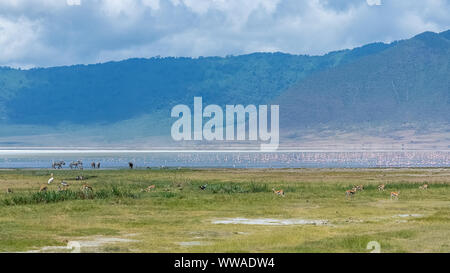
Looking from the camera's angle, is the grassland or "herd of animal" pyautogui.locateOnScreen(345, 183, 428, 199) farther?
"herd of animal" pyautogui.locateOnScreen(345, 183, 428, 199)

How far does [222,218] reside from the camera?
28969mm

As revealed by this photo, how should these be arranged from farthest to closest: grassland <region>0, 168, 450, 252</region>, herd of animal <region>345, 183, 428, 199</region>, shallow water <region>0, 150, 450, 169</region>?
shallow water <region>0, 150, 450, 169</region>, herd of animal <region>345, 183, 428, 199</region>, grassland <region>0, 168, 450, 252</region>

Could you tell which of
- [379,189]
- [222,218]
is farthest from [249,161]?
[222,218]

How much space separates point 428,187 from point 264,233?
23.6 m

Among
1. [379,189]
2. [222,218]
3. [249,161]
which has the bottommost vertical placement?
[222,218]

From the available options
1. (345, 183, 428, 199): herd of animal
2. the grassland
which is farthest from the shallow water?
the grassland

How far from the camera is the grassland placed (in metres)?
21.5

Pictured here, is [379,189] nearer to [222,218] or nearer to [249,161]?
[222,218]

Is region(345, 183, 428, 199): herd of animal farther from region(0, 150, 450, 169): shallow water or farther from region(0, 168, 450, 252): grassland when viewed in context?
region(0, 150, 450, 169): shallow water

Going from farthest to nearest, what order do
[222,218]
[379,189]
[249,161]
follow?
1. [249,161]
2. [379,189]
3. [222,218]

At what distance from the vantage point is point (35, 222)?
27.0m

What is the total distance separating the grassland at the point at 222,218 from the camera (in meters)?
21.5
